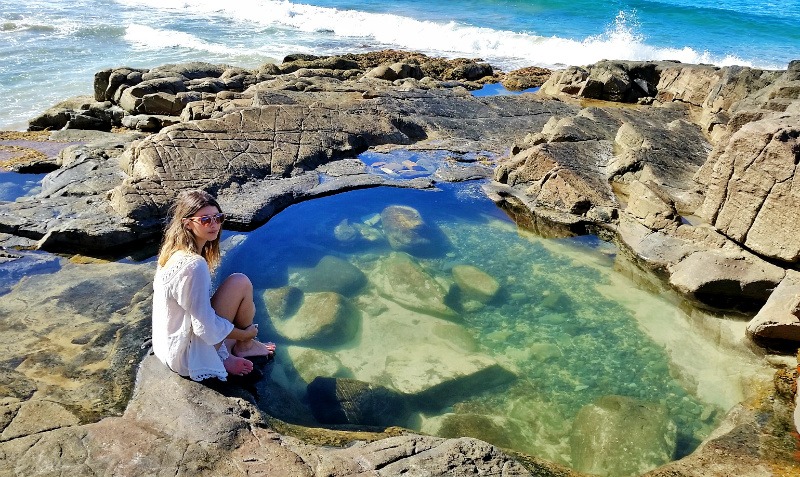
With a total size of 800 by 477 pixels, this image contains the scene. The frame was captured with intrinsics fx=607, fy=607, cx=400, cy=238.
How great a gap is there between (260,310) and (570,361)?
2491mm

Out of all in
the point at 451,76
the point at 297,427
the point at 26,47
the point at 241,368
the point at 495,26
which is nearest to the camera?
the point at 297,427

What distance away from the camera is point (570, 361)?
15.4 ft

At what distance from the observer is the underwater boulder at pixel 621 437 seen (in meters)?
3.71

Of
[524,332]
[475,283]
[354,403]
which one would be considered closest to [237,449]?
[354,403]

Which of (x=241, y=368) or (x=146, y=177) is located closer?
(x=241, y=368)

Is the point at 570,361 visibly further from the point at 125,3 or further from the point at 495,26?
the point at 125,3

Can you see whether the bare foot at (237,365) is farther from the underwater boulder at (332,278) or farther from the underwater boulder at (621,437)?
the underwater boulder at (621,437)

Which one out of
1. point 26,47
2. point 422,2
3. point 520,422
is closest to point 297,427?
Result: point 520,422

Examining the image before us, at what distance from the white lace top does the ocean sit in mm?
12043

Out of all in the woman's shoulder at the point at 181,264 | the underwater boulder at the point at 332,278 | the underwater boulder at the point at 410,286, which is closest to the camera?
the woman's shoulder at the point at 181,264

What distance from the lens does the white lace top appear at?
131 inches

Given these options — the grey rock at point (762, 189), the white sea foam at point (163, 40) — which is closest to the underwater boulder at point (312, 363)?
the grey rock at point (762, 189)

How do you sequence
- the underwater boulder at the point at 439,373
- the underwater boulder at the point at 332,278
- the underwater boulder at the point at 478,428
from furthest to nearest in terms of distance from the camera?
the underwater boulder at the point at 332,278, the underwater boulder at the point at 439,373, the underwater boulder at the point at 478,428

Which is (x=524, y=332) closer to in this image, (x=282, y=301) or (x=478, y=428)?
(x=478, y=428)
